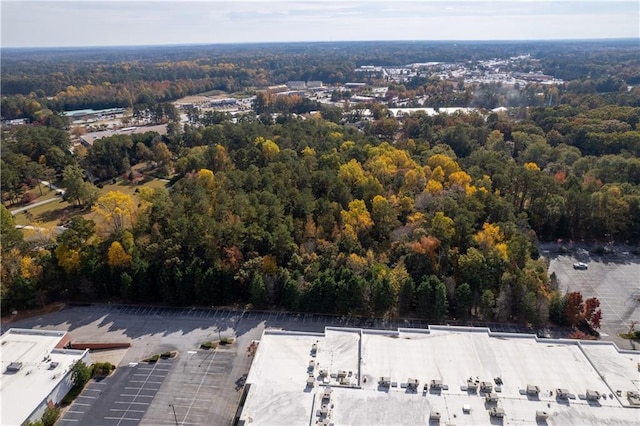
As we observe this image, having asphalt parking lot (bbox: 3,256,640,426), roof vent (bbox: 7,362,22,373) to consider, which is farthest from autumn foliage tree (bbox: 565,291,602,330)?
roof vent (bbox: 7,362,22,373)

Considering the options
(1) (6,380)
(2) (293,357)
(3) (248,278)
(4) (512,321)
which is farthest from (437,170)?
(1) (6,380)

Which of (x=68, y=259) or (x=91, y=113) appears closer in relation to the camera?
(x=68, y=259)

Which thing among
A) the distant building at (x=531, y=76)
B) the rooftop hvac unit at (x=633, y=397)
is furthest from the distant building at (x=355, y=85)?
A: the rooftop hvac unit at (x=633, y=397)

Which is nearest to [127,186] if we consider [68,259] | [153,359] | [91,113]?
[68,259]

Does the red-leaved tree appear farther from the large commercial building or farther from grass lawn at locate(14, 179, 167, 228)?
grass lawn at locate(14, 179, 167, 228)

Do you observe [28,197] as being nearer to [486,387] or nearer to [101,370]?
[101,370]
